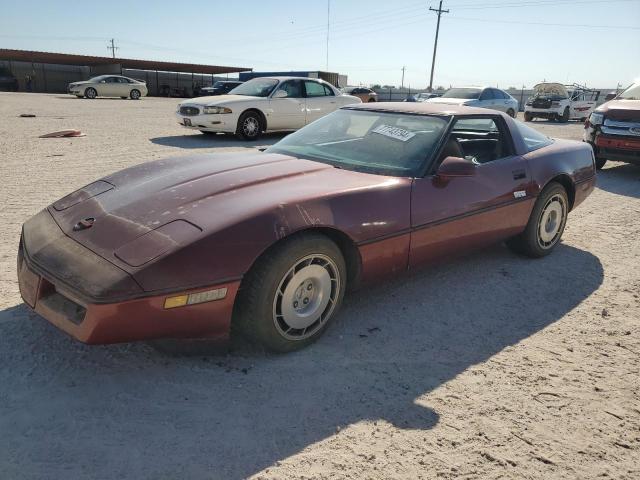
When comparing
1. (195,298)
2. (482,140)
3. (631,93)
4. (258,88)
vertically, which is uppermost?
(631,93)

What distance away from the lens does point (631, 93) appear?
8898 mm

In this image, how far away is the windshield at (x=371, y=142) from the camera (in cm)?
328

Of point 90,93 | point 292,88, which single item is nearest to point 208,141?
point 292,88

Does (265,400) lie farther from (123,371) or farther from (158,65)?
(158,65)

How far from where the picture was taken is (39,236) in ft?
8.55

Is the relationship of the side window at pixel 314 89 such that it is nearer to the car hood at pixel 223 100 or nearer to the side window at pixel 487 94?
the car hood at pixel 223 100

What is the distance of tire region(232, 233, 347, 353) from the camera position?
7.97 feet

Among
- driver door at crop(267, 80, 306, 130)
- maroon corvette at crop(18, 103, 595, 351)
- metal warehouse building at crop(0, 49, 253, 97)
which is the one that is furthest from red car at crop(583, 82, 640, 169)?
metal warehouse building at crop(0, 49, 253, 97)

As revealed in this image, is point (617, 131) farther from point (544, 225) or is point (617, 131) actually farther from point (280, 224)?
point (280, 224)

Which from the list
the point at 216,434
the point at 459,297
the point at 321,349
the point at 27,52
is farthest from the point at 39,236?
the point at 27,52

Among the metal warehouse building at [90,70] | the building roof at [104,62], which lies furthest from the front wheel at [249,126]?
the building roof at [104,62]

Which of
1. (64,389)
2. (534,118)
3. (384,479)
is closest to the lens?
(384,479)

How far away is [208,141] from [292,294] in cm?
859

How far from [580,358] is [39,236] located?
3047mm
